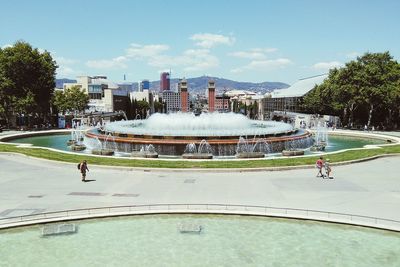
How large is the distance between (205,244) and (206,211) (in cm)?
298

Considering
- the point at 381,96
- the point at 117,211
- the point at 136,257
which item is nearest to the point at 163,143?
the point at 117,211

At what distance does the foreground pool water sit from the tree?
55.4m

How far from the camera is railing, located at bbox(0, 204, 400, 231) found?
1515cm

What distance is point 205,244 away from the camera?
13.4 m

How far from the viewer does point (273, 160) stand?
96.0ft

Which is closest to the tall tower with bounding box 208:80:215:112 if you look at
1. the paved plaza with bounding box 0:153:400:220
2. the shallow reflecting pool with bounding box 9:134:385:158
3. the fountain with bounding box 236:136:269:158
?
the shallow reflecting pool with bounding box 9:134:385:158

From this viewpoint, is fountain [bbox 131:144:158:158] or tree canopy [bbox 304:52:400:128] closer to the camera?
fountain [bbox 131:144:158:158]

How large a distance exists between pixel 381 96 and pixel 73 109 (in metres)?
64.8

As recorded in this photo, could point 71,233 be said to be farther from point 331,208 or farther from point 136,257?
point 331,208

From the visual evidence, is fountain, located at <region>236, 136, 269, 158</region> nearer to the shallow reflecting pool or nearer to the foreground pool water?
the shallow reflecting pool

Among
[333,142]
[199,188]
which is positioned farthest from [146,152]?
[333,142]

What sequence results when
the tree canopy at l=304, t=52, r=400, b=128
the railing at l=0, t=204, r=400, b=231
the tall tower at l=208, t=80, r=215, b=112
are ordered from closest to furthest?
1. the railing at l=0, t=204, r=400, b=231
2. the tree canopy at l=304, t=52, r=400, b=128
3. the tall tower at l=208, t=80, r=215, b=112

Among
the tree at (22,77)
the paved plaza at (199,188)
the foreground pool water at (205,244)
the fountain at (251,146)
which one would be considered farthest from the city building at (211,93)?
the foreground pool water at (205,244)

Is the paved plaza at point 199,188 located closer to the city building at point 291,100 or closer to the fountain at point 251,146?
the fountain at point 251,146
